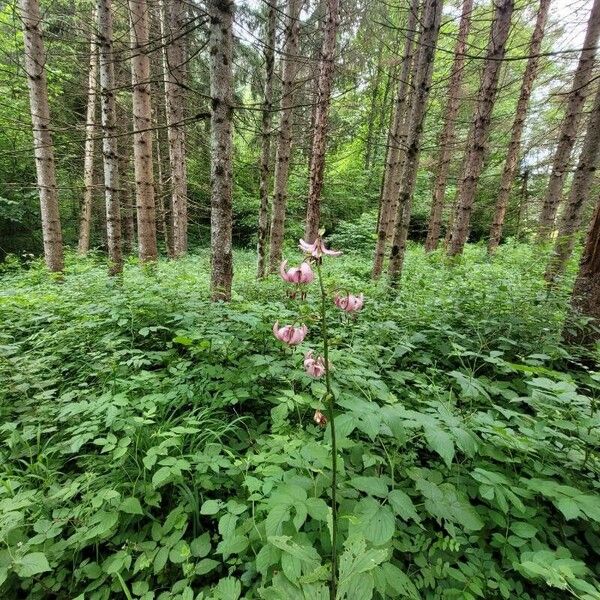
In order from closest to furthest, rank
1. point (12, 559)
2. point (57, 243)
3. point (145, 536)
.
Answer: point (12, 559)
point (145, 536)
point (57, 243)

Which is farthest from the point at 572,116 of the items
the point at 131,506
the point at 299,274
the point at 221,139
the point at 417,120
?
the point at 131,506

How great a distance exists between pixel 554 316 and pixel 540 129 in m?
15.6

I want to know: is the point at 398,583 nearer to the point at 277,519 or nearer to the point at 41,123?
the point at 277,519

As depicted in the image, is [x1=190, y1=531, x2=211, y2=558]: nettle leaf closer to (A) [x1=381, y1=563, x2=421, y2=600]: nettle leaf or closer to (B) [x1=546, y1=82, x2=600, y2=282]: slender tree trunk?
(A) [x1=381, y1=563, x2=421, y2=600]: nettle leaf

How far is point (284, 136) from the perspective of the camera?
6828 mm

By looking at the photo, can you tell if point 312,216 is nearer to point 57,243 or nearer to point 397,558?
point 57,243

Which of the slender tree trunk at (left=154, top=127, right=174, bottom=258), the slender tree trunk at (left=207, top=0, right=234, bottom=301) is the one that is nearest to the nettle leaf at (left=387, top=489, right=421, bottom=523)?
the slender tree trunk at (left=207, top=0, right=234, bottom=301)

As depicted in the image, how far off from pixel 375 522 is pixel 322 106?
6308 millimetres

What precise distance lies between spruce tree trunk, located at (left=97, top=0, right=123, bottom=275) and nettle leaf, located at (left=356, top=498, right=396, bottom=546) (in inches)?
203

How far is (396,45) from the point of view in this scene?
9.62 metres

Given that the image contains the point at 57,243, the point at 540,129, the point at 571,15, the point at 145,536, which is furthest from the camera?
the point at 540,129

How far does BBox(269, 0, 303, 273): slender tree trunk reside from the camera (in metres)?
6.39

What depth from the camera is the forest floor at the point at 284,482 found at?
129 centimetres

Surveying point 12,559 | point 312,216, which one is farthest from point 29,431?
point 312,216
